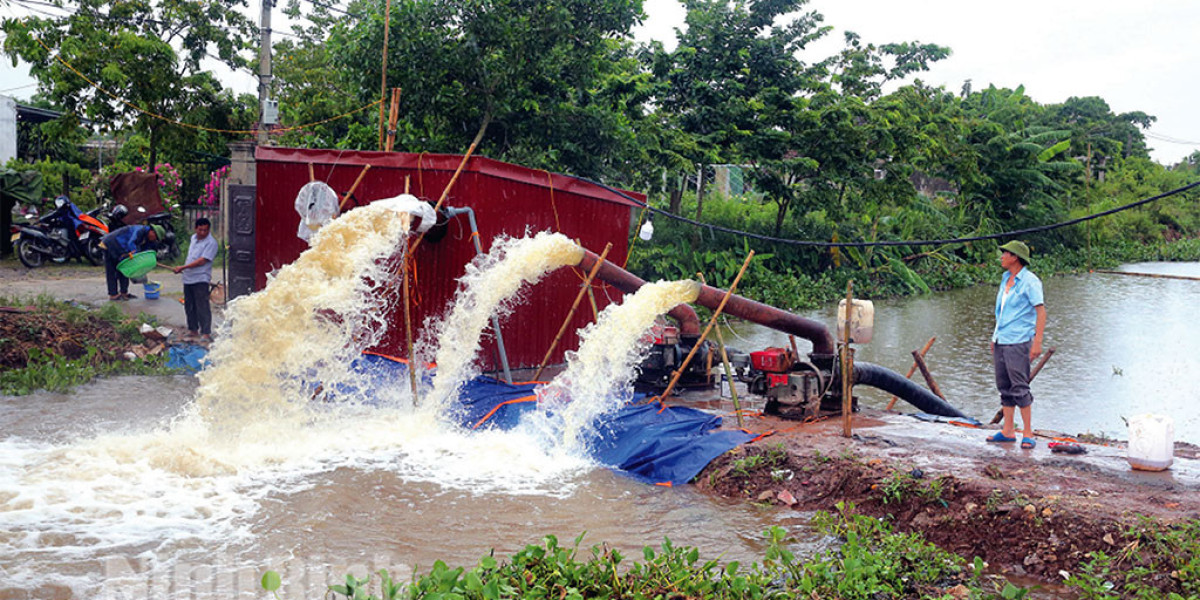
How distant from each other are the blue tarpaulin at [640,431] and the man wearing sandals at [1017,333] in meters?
2.13

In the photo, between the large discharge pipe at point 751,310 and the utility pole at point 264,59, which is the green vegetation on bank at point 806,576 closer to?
the large discharge pipe at point 751,310

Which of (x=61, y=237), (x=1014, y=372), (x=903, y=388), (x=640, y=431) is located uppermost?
(x=61, y=237)

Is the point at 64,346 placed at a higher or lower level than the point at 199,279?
lower

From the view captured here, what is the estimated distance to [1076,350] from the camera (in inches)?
624

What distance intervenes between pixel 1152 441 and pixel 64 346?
11448mm

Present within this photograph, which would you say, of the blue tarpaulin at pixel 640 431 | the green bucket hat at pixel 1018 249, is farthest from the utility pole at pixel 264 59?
the green bucket hat at pixel 1018 249

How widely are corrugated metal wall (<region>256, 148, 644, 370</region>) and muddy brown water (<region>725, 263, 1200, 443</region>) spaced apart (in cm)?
417

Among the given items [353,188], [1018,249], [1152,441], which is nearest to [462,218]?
[353,188]

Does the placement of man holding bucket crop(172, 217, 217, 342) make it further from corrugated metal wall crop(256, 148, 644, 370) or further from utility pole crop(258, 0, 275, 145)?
utility pole crop(258, 0, 275, 145)

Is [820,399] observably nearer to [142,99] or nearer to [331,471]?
[331,471]

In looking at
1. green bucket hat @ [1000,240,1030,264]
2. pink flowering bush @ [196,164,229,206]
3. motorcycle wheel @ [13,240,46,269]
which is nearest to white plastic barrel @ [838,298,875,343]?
green bucket hat @ [1000,240,1030,264]

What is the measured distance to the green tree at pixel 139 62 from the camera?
17781 mm

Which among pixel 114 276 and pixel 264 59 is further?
pixel 264 59

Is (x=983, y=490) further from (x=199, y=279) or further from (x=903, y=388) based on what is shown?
(x=199, y=279)
